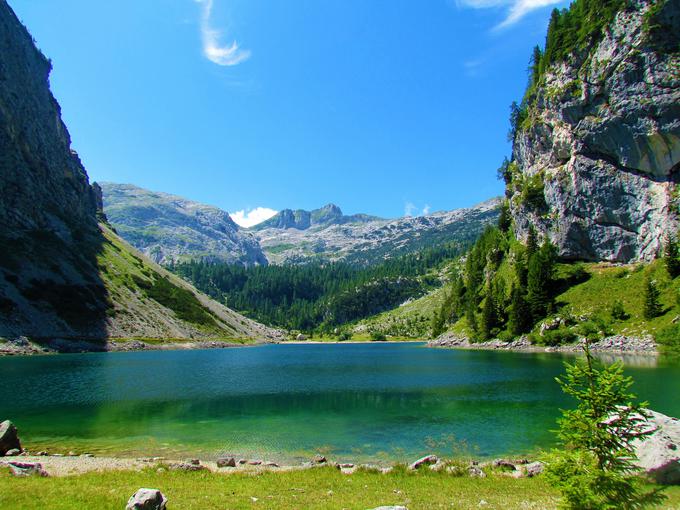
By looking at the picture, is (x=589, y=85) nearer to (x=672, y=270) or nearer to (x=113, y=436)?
(x=672, y=270)

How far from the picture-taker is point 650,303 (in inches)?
3423

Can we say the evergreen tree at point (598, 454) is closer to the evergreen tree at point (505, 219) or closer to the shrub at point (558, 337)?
the shrub at point (558, 337)

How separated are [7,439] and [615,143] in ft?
479

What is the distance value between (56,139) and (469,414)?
214479 millimetres

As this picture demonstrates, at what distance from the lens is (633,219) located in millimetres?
115500

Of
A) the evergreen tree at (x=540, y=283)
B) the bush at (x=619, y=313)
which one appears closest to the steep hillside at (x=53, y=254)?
the evergreen tree at (x=540, y=283)

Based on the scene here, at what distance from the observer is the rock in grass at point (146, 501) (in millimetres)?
13406

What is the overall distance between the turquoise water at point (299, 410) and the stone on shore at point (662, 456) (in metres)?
9.73

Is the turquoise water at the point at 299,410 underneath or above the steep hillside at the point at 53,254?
underneath

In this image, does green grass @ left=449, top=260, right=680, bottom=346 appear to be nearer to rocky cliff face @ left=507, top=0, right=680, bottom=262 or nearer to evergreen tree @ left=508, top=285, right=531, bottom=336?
rocky cliff face @ left=507, top=0, right=680, bottom=262

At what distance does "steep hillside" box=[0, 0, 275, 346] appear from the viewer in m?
119

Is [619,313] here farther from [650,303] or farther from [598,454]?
[598,454]

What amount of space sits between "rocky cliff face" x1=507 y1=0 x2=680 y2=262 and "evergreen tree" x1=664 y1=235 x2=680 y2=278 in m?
8.45

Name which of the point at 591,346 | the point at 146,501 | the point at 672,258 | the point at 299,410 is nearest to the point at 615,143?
the point at 672,258
